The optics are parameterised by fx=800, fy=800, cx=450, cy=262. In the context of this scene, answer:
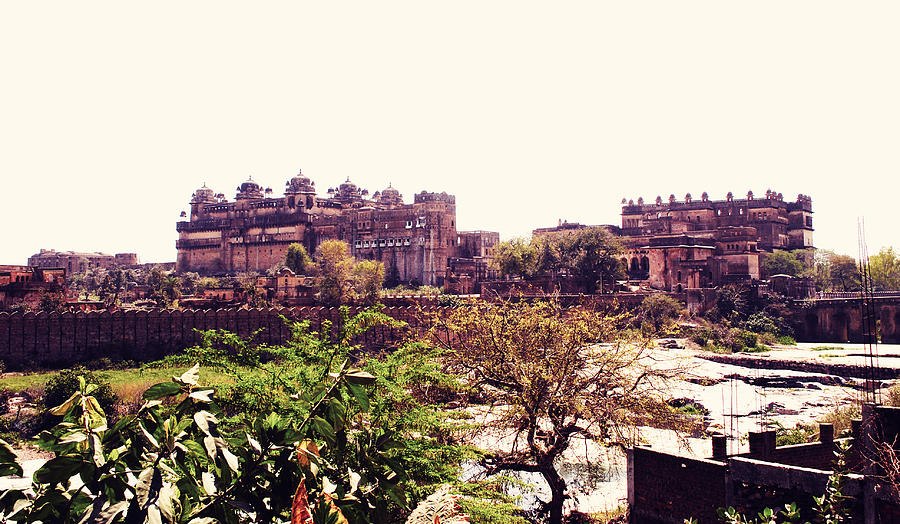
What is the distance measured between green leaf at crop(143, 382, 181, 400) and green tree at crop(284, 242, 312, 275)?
5326 cm

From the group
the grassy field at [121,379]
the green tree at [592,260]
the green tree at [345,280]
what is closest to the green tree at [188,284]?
the green tree at [345,280]

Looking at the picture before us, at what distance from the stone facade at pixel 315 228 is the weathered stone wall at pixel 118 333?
2176cm

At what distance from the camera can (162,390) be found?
3.65 metres

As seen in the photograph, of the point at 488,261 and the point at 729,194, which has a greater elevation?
the point at 729,194

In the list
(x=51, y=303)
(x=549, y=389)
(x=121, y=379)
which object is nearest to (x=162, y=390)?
(x=549, y=389)

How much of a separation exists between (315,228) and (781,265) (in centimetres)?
3445

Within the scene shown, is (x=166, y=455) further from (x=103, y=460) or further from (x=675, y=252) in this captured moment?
(x=675, y=252)

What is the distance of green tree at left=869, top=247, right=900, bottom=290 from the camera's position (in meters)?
53.1

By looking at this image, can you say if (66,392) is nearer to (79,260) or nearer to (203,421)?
(203,421)

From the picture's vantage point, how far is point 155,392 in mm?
3623

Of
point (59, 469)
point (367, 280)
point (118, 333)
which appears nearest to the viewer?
point (59, 469)

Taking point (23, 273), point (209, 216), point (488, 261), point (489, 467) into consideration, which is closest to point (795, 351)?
point (488, 261)

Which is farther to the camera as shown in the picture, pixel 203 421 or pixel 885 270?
pixel 885 270

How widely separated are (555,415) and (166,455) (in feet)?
30.1
